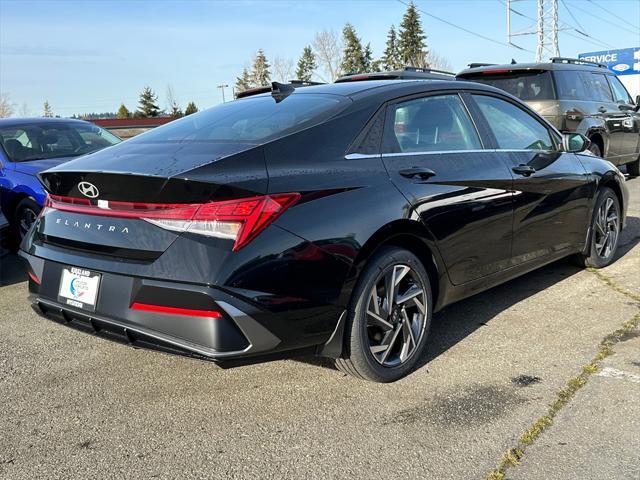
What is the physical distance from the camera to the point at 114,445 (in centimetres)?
263

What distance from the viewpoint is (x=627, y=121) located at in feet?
33.7

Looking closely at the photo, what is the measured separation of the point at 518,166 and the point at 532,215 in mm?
360

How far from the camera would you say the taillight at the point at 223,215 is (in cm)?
249

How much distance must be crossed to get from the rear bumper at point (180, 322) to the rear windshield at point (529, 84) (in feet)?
23.6

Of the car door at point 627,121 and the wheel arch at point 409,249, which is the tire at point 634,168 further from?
the wheel arch at point 409,249

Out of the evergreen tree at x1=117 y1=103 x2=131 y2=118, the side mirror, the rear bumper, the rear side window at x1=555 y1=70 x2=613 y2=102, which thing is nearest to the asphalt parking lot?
the rear bumper

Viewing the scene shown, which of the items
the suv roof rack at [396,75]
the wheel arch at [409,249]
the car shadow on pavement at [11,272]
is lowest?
the car shadow on pavement at [11,272]

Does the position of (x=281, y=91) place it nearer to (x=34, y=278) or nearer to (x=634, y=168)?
(x=34, y=278)

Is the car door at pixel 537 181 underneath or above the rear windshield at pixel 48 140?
above

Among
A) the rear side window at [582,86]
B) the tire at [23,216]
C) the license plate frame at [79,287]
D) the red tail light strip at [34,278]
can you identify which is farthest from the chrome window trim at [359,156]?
the rear side window at [582,86]

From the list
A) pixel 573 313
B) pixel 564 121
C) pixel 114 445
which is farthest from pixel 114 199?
pixel 564 121

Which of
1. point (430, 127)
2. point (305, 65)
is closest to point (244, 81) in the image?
point (305, 65)

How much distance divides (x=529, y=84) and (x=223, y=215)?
7343 millimetres

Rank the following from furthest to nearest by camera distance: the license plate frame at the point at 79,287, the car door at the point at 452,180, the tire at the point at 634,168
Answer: the tire at the point at 634,168 → the car door at the point at 452,180 → the license plate frame at the point at 79,287
